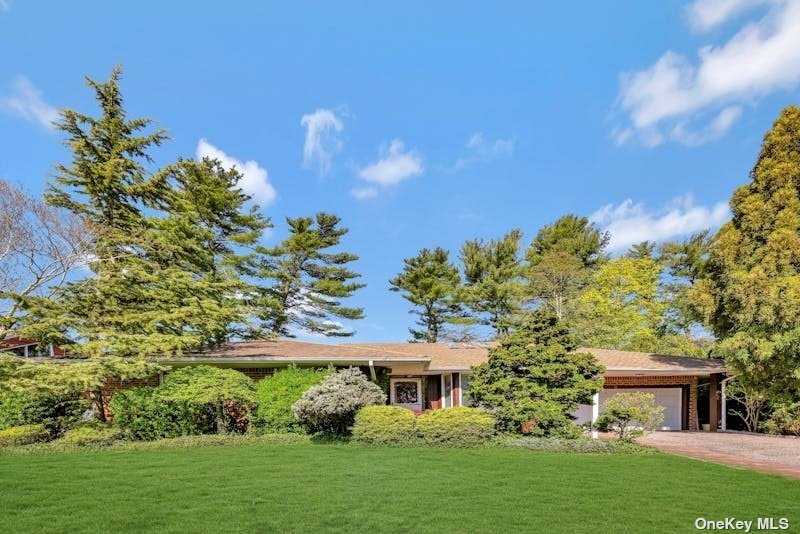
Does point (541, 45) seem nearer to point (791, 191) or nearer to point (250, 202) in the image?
point (791, 191)

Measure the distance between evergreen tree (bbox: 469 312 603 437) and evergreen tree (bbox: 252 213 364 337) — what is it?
1719cm

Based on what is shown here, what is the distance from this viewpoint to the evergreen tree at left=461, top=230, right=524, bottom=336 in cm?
2920

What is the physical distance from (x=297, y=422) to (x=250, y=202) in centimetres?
1768

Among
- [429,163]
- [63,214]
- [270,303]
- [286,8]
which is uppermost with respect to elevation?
[286,8]

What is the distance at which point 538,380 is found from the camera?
12336 mm

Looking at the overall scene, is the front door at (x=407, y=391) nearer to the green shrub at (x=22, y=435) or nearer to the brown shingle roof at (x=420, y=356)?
the brown shingle roof at (x=420, y=356)

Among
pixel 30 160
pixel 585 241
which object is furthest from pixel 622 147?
pixel 30 160

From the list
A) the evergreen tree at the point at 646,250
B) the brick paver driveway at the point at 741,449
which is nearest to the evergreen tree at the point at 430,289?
the evergreen tree at the point at 646,250

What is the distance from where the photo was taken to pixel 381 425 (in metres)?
11.4

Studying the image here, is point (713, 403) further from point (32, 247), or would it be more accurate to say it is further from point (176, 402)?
point (32, 247)

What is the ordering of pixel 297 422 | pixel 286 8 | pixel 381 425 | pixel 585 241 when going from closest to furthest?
pixel 381 425, pixel 297 422, pixel 286 8, pixel 585 241

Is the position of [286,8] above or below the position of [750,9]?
above

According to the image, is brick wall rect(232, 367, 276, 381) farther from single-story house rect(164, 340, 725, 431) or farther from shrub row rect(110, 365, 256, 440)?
shrub row rect(110, 365, 256, 440)

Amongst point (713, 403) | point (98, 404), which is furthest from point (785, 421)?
point (98, 404)
